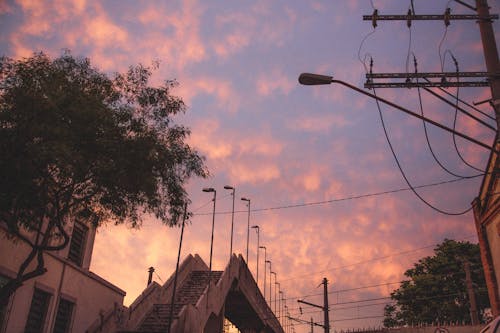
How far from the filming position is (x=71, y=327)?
2095cm

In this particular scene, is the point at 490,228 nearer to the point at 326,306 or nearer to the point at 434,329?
the point at 326,306


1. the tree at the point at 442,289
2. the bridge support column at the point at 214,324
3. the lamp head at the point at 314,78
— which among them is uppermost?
the tree at the point at 442,289

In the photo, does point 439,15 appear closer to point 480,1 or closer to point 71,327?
point 480,1

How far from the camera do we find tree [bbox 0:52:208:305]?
12.6 meters

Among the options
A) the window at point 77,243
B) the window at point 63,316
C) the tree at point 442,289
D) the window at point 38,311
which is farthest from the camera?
the tree at point 442,289

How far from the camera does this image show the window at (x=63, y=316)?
20.3 metres

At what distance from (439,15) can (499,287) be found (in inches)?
571

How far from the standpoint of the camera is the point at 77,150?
44.6ft

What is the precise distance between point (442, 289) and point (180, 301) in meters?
33.2

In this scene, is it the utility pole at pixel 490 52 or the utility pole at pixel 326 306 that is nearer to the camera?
the utility pole at pixel 490 52

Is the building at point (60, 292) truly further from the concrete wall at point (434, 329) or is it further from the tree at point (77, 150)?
the concrete wall at point (434, 329)

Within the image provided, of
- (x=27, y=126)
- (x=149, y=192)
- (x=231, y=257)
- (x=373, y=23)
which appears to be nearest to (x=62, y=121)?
(x=27, y=126)

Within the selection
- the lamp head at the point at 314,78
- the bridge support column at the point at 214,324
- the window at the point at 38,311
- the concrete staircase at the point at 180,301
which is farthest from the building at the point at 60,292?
the lamp head at the point at 314,78

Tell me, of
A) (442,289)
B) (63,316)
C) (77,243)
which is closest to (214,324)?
(77,243)
